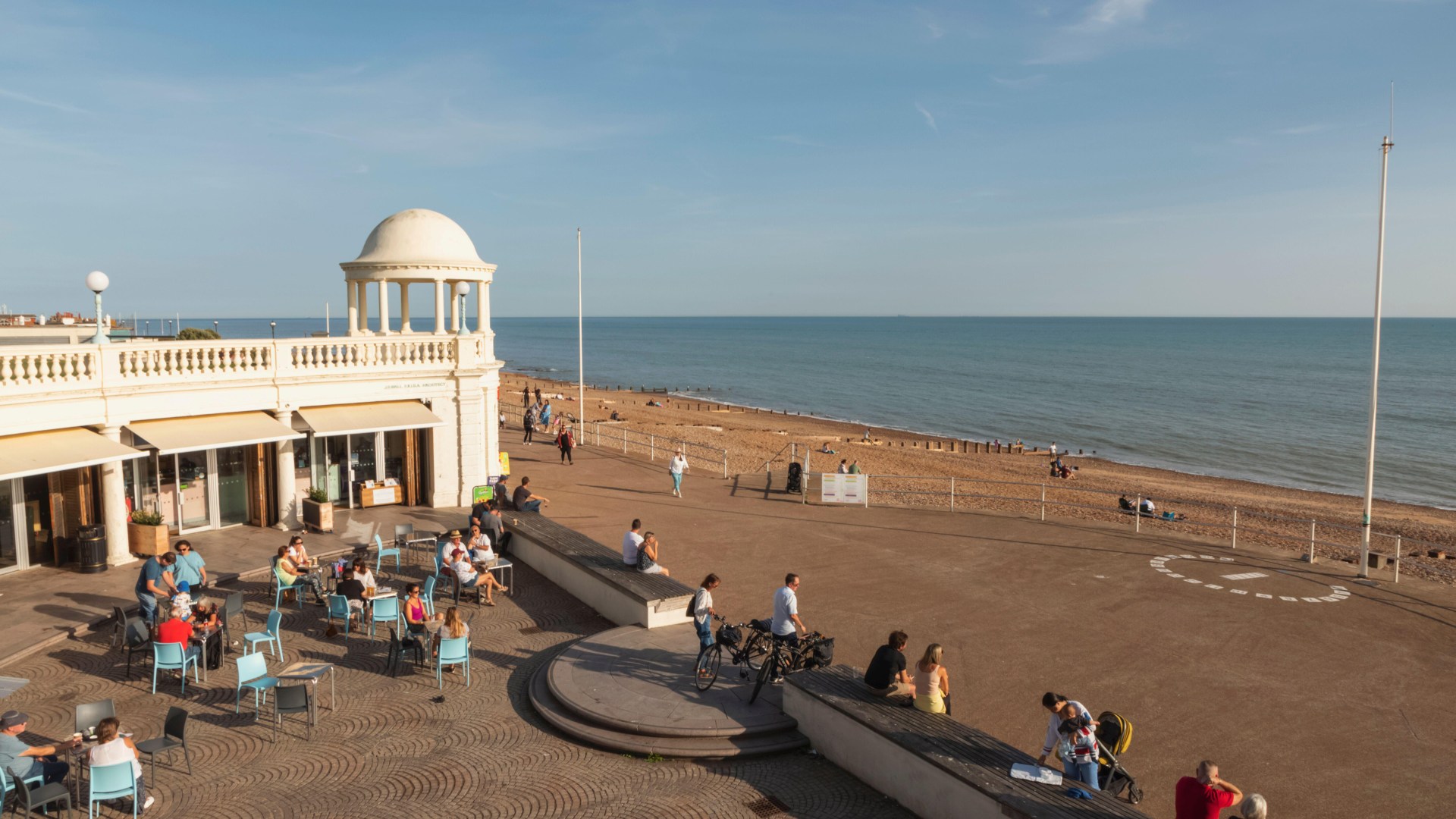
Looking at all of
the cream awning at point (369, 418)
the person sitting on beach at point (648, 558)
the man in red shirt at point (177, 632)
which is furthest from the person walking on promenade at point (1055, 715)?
the cream awning at point (369, 418)

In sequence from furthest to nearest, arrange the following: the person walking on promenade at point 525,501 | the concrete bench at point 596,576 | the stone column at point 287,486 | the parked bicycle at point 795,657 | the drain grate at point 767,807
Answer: the person walking on promenade at point 525,501 < the stone column at point 287,486 < the concrete bench at point 596,576 < the parked bicycle at point 795,657 < the drain grate at point 767,807

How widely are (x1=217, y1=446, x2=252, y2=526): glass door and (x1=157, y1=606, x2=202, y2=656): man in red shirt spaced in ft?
28.1

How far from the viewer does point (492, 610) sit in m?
15.0

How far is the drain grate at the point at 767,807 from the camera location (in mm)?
8742

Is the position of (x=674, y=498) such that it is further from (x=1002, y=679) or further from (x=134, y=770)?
(x=134, y=770)

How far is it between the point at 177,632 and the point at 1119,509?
89.8 ft

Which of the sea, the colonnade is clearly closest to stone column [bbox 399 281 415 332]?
the colonnade

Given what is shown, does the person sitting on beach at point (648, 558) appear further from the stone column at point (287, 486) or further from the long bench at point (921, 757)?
the stone column at point (287, 486)

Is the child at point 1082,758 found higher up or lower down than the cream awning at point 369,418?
lower down

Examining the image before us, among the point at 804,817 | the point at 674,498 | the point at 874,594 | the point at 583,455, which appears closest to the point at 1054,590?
the point at 874,594

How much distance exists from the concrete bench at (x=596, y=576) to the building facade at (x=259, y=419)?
4018mm

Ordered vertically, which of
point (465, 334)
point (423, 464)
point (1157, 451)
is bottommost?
point (1157, 451)

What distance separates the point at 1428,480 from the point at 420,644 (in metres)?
49.2

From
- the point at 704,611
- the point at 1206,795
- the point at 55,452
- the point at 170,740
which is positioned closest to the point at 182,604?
the point at 170,740
